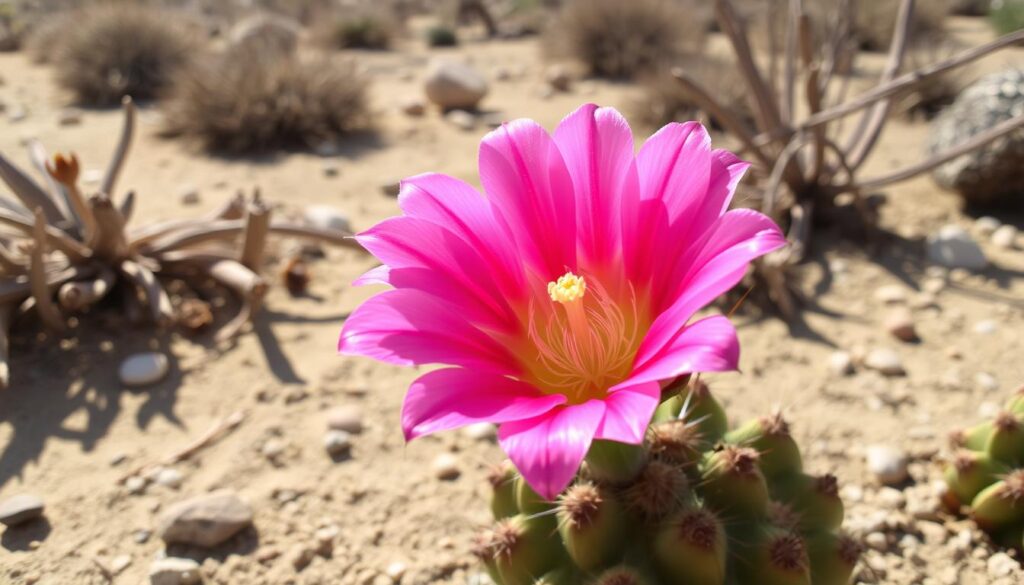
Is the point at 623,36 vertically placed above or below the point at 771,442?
below

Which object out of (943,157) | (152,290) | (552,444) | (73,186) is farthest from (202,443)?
(943,157)

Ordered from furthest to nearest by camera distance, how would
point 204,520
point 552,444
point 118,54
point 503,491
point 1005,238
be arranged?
1. point 118,54
2. point 1005,238
3. point 204,520
4. point 503,491
5. point 552,444

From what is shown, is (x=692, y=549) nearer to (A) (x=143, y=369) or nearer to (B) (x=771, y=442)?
(B) (x=771, y=442)

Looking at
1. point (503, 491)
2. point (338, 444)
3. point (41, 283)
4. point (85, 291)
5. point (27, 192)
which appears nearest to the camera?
point (503, 491)

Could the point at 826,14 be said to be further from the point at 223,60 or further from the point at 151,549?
the point at 151,549

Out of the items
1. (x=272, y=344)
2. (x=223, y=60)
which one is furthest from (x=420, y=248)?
(x=223, y=60)

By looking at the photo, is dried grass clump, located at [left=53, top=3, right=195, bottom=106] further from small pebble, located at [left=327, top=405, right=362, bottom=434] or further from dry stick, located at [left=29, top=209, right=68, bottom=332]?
small pebble, located at [left=327, top=405, right=362, bottom=434]

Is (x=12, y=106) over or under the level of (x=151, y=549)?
over
